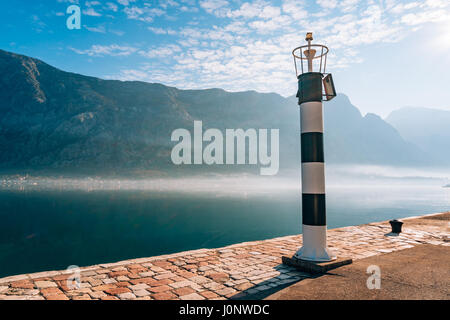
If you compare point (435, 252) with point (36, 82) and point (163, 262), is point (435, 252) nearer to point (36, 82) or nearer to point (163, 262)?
point (163, 262)

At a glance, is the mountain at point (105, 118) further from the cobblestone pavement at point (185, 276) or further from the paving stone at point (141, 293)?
the paving stone at point (141, 293)

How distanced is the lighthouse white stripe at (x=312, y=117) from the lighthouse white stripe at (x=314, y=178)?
635 millimetres

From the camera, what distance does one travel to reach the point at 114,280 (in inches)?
173

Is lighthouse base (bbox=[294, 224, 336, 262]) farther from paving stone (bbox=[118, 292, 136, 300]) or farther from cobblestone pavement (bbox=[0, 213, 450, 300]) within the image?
paving stone (bbox=[118, 292, 136, 300])

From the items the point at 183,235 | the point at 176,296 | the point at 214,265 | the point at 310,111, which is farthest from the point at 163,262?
the point at 183,235

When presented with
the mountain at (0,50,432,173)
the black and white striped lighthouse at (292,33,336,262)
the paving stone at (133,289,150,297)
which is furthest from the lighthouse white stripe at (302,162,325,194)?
the mountain at (0,50,432,173)

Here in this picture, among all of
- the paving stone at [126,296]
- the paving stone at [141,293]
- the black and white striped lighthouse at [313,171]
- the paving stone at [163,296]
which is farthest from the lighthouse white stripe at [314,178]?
the paving stone at [126,296]

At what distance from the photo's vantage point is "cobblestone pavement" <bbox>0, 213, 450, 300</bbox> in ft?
12.6

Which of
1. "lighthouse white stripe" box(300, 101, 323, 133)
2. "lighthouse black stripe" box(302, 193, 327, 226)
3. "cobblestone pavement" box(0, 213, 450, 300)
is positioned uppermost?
"lighthouse white stripe" box(300, 101, 323, 133)

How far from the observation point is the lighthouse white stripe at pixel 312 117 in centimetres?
504

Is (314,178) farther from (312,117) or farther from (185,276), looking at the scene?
(185,276)

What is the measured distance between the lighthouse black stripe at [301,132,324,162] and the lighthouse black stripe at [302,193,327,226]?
655 mm

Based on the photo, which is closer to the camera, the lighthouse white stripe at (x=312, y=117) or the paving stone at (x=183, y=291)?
the paving stone at (x=183, y=291)

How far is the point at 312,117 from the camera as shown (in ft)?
16.6
